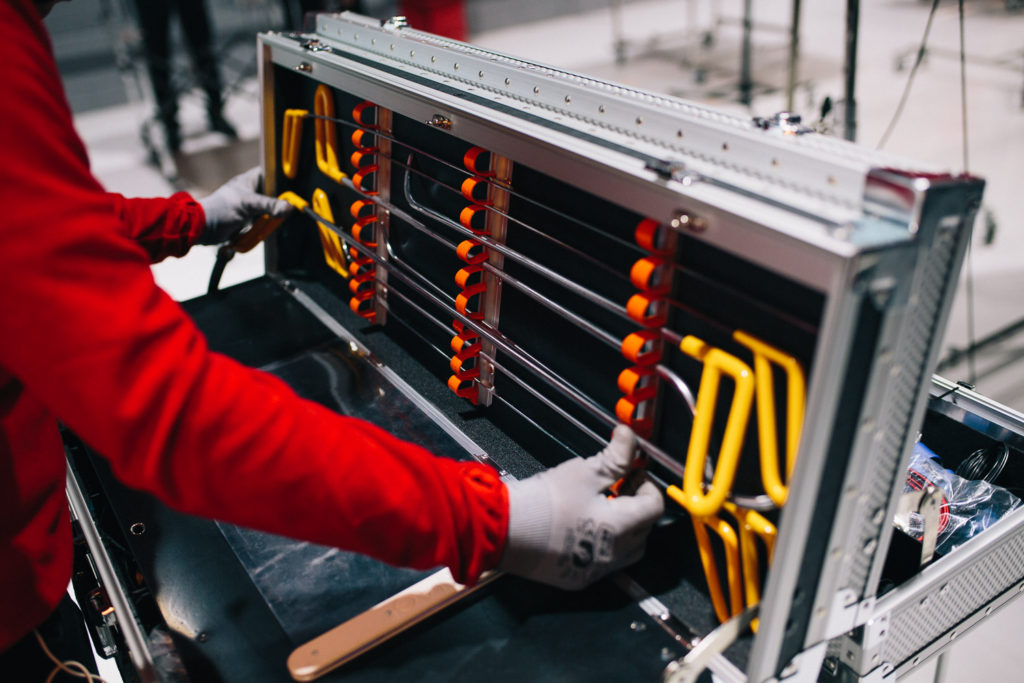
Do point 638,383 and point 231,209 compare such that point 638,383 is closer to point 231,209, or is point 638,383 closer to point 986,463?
point 986,463

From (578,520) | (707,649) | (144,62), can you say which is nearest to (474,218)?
(578,520)

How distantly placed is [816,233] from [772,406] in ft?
0.75

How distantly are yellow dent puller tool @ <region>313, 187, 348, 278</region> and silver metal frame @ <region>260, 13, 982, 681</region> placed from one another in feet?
2.78

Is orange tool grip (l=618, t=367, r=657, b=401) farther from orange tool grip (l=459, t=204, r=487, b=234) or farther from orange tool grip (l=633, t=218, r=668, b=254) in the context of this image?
orange tool grip (l=459, t=204, r=487, b=234)

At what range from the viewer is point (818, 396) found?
802mm

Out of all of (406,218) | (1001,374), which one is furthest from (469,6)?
(406,218)

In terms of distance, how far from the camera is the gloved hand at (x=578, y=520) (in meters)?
1.03

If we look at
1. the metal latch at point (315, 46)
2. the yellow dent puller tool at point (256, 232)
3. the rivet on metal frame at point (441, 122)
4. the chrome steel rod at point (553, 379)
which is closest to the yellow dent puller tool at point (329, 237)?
the yellow dent puller tool at point (256, 232)

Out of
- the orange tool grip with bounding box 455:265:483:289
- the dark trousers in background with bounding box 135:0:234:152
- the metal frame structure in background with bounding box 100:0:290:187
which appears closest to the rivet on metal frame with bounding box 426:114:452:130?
the orange tool grip with bounding box 455:265:483:289

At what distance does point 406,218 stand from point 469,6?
311 inches

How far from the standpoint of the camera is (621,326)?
122 centimetres

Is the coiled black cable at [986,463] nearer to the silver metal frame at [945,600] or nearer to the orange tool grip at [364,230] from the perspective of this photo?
the silver metal frame at [945,600]

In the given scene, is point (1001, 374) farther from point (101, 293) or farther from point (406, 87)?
→ point (101, 293)

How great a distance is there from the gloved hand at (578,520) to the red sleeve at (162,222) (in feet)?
3.63
